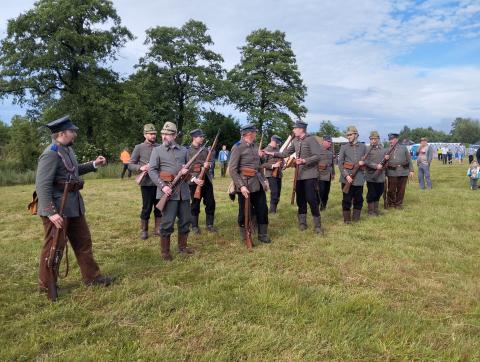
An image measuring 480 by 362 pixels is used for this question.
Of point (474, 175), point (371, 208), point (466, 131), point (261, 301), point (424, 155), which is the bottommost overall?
point (261, 301)

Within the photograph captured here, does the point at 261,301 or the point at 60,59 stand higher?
the point at 60,59

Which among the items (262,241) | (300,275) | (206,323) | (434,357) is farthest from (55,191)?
→ (434,357)

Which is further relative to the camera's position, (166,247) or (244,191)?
(244,191)

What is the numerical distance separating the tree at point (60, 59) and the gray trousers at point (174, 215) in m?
28.1

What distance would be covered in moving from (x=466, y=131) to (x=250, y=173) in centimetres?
13106

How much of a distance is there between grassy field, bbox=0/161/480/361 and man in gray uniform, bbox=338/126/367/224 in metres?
1.12

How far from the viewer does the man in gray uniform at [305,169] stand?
848 centimetres

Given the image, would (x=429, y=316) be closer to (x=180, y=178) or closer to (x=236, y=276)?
(x=236, y=276)

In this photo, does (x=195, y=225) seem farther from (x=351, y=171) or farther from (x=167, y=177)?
(x=351, y=171)

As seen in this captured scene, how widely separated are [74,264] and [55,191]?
6.05 feet

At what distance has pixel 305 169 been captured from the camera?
8539 mm

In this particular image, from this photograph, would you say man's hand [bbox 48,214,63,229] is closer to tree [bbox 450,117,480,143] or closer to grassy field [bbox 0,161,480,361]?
grassy field [bbox 0,161,480,361]

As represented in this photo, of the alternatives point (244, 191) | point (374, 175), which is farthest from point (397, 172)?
point (244, 191)

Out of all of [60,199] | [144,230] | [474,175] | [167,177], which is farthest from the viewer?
[474,175]
